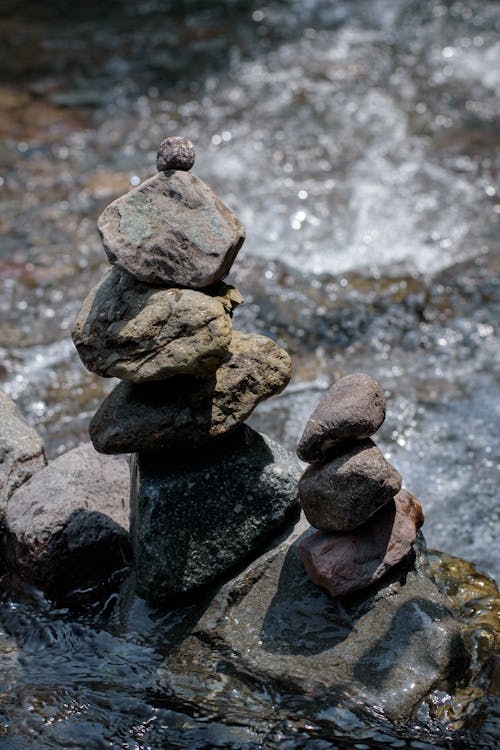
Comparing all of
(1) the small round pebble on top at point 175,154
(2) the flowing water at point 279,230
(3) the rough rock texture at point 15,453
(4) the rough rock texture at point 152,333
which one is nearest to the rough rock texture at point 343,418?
(4) the rough rock texture at point 152,333

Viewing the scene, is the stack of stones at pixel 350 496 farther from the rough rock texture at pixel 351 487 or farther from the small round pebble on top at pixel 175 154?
the small round pebble on top at pixel 175 154

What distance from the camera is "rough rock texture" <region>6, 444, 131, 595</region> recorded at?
4.06 meters

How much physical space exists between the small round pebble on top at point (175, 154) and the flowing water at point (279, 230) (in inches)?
76.0

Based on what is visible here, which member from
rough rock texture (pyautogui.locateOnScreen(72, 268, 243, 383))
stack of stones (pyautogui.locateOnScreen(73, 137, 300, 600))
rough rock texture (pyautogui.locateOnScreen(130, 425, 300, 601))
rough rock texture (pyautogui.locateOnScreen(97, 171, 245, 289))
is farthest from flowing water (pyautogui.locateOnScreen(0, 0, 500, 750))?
rough rock texture (pyautogui.locateOnScreen(97, 171, 245, 289))

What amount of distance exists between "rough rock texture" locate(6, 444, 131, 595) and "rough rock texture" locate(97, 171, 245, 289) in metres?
1.25

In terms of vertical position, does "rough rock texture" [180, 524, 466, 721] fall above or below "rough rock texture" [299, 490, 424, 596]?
below

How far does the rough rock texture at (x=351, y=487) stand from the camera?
3500mm

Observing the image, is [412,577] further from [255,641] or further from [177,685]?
[177,685]

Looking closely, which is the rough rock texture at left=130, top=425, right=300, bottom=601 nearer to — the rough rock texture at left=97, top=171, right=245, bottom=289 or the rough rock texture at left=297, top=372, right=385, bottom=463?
the rough rock texture at left=297, top=372, right=385, bottom=463

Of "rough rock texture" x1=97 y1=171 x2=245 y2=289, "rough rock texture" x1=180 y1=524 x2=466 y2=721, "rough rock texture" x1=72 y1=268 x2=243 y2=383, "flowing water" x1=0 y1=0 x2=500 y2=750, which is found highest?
"rough rock texture" x1=97 y1=171 x2=245 y2=289

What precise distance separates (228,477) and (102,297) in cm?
95

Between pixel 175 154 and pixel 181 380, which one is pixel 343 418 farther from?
pixel 175 154

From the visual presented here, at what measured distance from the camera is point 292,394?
6023 mm

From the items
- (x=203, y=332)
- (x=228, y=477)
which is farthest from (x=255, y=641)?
(x=203, y=332)
